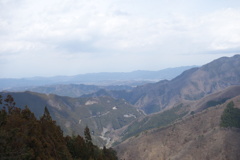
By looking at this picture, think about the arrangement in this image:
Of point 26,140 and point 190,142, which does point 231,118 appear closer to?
point 190,142

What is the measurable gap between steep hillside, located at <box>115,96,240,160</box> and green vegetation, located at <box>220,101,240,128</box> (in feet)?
9.17

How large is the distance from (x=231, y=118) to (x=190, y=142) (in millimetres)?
21901

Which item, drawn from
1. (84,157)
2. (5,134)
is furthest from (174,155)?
(5,134)

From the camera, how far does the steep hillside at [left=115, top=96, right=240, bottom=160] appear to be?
284 ft

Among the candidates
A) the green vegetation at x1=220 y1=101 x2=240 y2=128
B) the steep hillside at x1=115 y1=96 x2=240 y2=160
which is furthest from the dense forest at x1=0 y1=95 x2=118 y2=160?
the green vegetation at x1=220 y1=101 x2=240 y2=128

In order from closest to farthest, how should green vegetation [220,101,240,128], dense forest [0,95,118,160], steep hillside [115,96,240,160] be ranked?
dense forest [0,95,118,160], steep hillside [115,96,240,160], green vegetation [220,101,240,128]

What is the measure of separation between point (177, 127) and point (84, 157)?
7540 cm

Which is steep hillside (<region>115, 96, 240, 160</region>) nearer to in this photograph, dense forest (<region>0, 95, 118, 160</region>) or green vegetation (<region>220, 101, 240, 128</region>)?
green vegetation (<region>220, 101, 240, 128</region>)

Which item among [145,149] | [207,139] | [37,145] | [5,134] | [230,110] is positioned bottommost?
[145,149]

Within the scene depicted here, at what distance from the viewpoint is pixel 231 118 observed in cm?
9988

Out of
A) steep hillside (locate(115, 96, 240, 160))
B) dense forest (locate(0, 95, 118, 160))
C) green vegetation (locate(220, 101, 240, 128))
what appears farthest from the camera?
green vegetation (locate(220, 101, 240, 128))

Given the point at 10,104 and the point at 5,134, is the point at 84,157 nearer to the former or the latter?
the point at 10,104

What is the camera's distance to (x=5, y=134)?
28.6 meters

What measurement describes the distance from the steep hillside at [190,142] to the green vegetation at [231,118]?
110 inches
